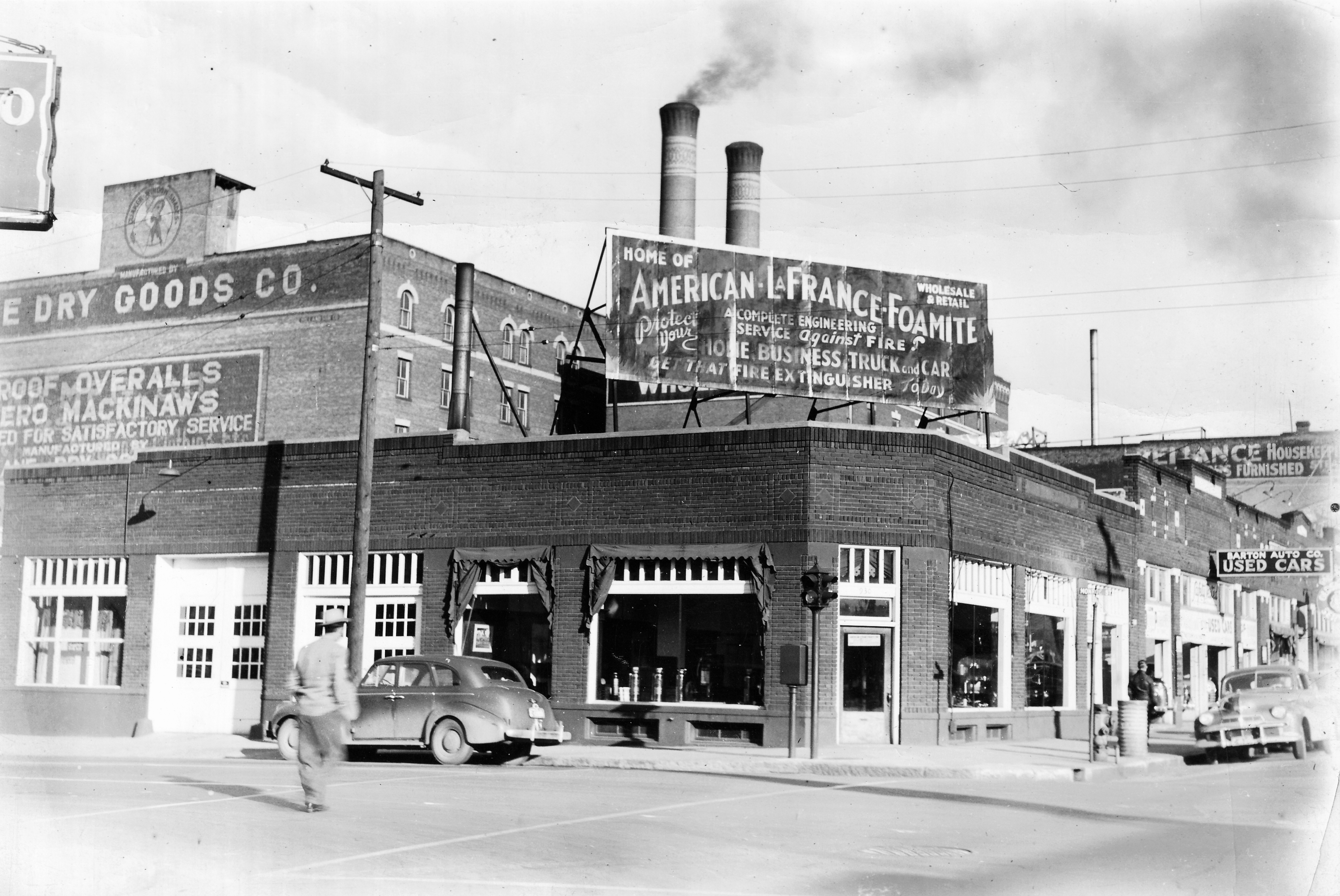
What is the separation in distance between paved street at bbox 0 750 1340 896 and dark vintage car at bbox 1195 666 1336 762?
5667mm

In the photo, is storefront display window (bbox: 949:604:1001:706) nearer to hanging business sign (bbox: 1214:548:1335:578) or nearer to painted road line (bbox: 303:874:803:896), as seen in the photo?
hanging business sign (bbox: 1214:548:1335:578)

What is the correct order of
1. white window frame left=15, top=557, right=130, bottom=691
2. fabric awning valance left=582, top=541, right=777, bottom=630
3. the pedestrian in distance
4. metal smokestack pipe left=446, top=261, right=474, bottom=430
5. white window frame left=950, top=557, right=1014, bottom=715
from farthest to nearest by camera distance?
1. metal smokestack pipe left=446, top=261, right=474, bottom=430
2. white window frame left=15, top=557, right=130, bottom=691
3. the pedestrian in distance
4. white window frame left=950, top=557, right=1014, bottom=715
5. fabric awning valance left=582, top=541, right=777, bottom=630

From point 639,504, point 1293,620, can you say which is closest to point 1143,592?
point 639,504

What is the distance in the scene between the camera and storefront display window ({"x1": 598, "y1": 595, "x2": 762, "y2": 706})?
26.8m

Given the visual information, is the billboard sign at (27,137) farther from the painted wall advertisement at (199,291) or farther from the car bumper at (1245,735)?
the painted wall advertisement at (199,291)

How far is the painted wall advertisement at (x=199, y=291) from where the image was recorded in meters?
54.7

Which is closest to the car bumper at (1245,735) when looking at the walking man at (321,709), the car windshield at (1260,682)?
the car windshield at (1260,682)

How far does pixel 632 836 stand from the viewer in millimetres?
13008

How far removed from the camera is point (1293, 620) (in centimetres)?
6056

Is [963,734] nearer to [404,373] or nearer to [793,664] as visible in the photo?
[793,664]

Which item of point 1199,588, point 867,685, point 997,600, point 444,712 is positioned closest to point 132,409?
point 997,600

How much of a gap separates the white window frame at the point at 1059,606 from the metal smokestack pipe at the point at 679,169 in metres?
16.3

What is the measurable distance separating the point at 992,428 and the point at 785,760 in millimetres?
39165


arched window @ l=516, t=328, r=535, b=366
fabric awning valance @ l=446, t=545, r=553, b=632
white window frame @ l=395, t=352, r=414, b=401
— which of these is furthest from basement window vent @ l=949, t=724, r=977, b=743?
arched window @ l=516, t=328, r=535, b=366
